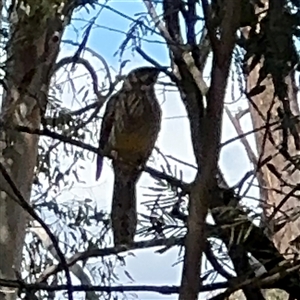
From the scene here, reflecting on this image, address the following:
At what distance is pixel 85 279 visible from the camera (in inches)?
80.8

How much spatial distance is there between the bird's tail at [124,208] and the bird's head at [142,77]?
0.69ft

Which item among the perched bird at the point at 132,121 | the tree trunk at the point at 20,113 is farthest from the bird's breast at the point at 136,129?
the tree trunk at the point at 20,113

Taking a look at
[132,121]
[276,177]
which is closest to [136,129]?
[132,121]

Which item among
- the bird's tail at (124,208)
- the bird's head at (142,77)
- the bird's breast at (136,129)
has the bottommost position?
the bird's tail at (124,208)

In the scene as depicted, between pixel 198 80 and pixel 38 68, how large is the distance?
1.53 feet

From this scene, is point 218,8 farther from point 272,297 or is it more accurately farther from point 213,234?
point 272,297

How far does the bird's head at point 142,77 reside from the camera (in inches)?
65.3

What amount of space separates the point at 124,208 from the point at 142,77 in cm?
36

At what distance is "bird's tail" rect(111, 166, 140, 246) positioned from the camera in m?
1.33

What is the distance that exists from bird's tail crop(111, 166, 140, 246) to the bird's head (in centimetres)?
21

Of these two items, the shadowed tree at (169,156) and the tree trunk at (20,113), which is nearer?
the shadowed tree at (169,156)

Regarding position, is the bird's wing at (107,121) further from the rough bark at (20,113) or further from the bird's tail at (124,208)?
the rough bark at (20,113)

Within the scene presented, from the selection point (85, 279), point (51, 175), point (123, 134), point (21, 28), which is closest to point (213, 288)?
point (21, 28)

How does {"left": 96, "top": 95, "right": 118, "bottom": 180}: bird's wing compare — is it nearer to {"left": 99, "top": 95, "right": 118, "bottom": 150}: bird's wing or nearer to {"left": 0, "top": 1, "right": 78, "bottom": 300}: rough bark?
{"left": 99, "top": 95, "right": 118, "bottom": 150}: bird's wing
